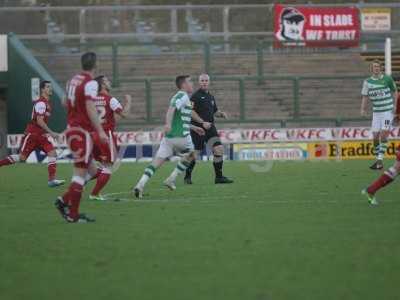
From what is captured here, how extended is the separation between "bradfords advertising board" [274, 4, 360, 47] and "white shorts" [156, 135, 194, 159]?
52.8 ft

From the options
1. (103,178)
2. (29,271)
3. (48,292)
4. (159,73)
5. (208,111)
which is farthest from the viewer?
(159,73)

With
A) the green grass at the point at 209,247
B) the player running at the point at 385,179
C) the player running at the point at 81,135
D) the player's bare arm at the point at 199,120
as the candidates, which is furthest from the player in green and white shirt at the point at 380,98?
the player running at the point at 81,135

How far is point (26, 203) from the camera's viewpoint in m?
14.9

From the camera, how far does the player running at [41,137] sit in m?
18.5

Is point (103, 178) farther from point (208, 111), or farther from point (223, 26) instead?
point (223, 26)

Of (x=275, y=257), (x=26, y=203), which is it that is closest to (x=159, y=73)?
(x=26, y=203)

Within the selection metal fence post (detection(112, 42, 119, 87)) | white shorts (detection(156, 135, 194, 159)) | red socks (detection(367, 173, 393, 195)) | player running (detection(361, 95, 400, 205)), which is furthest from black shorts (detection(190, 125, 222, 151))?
metal fence post (detection(112, 42, 119, 87))

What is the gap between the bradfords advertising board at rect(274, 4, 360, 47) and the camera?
3172cm

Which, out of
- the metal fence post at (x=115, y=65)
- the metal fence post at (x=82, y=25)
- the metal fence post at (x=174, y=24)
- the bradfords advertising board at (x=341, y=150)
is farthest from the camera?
the metal fence post at (x=174, y=24)

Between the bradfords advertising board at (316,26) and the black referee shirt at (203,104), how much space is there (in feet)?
44.5

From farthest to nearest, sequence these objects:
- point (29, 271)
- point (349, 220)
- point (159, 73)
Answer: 1. point (159, 73)
2. point (349, 220)
3. point (29, 271)

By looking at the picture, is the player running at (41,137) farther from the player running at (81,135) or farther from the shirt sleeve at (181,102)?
the player running at (81,135)

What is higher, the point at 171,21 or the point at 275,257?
the point at 171,21

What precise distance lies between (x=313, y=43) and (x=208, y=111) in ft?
46.1
